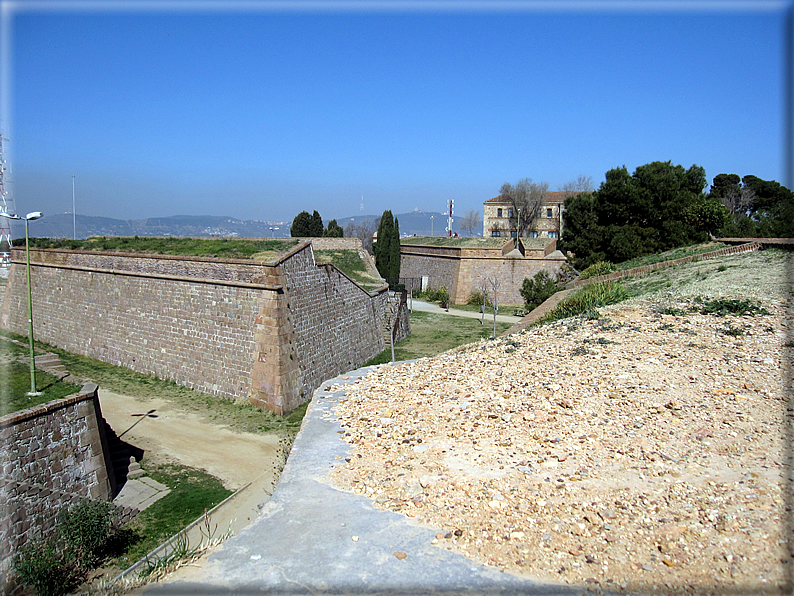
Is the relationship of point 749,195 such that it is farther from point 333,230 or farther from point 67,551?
point 67,551

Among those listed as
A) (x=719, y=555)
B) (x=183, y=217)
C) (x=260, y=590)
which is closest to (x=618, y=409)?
(x=719, y=555)

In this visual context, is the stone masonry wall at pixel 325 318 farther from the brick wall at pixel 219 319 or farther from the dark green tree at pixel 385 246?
the dark green tree at pixel 385 246

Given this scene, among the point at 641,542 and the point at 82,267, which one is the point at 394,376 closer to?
the point at 641,542

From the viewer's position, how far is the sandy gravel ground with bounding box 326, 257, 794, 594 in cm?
396

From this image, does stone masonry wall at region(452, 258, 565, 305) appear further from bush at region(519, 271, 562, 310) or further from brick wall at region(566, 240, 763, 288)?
brick wall at region(566, 240, 763, 288)

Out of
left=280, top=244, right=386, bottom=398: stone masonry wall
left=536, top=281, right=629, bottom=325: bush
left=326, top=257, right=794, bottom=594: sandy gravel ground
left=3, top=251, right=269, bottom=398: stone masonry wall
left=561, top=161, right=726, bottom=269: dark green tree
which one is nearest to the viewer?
left=326, top=257, right=794, bottom=594: sandy gravel ground

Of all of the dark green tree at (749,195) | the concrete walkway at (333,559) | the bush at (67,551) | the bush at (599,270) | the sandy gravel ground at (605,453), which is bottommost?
the bush at (67,551)

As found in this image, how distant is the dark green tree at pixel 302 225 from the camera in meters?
39.7

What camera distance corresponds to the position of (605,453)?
554 centimetres

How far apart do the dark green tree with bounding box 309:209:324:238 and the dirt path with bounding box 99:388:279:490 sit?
91.1 ft

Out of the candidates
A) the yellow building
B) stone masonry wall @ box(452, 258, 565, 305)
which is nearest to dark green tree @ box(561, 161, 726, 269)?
stone masonry wall @ box(452, 258, 565, 305)

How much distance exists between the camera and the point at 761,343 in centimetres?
785

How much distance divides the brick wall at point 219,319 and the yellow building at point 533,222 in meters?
40.2

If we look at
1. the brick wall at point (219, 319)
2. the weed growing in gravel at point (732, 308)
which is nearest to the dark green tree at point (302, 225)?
the brick wall at point (219, 319)
